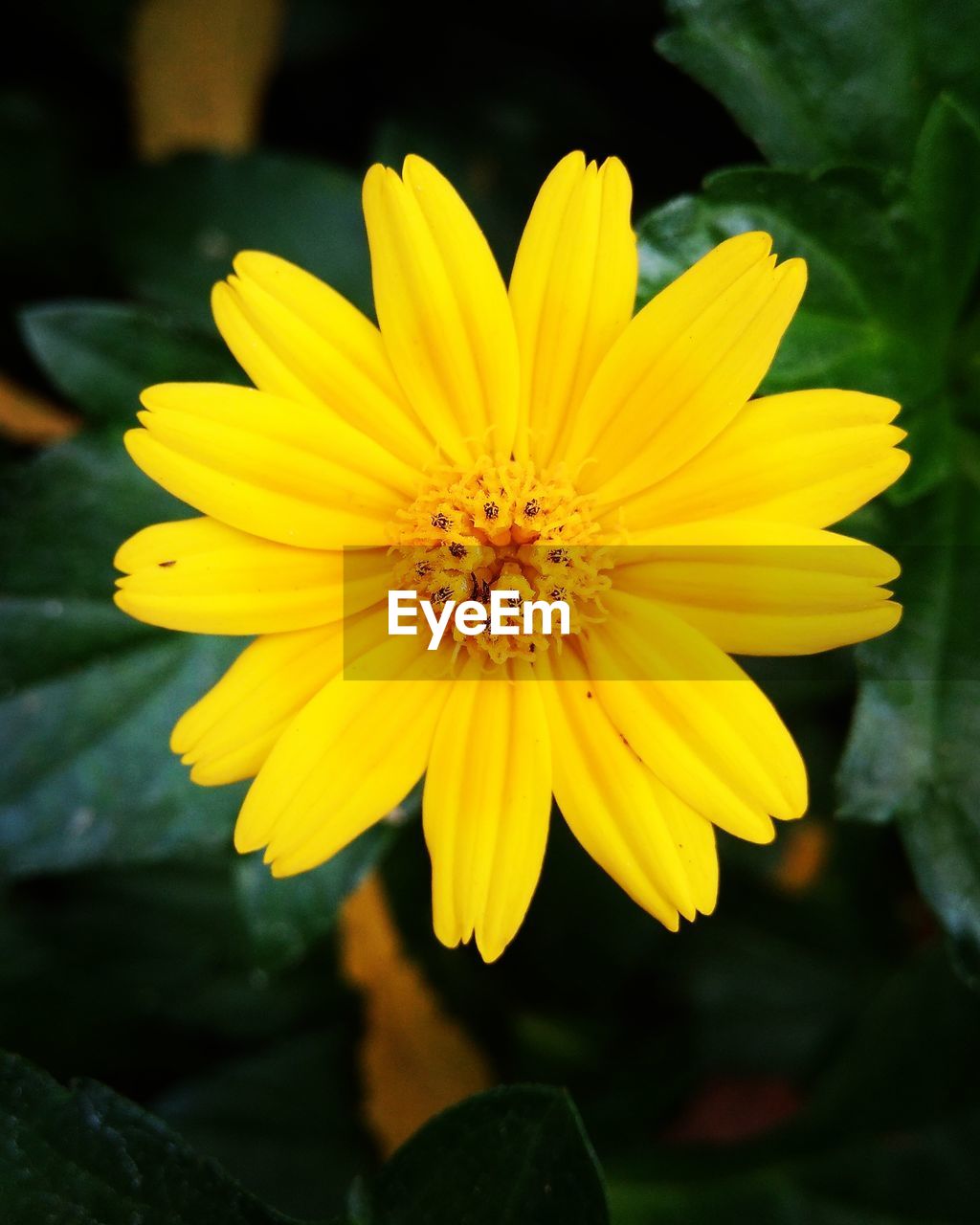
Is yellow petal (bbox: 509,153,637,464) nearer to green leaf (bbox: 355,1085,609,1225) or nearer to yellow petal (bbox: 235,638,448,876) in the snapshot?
yellow petal (bbox: 235,638,448,876)

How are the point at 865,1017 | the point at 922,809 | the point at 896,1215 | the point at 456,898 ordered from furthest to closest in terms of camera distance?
the point at 865,1017
the point at 896,1215
the point at 922,809
the point at 456,898

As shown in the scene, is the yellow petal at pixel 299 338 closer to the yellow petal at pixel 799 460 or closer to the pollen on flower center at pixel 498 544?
the pollen on flower center at pixel 498 544

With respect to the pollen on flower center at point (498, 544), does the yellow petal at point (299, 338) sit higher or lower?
higher

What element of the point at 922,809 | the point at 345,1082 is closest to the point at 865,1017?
the point at 922,809

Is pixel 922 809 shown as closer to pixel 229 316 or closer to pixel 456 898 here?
pixel 456 898

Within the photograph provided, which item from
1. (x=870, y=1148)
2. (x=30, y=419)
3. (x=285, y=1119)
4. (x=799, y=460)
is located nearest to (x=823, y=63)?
(x=799, y=460)

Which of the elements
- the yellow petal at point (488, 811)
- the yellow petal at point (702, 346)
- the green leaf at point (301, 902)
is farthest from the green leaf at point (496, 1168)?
the yellow petal at point (702, 346)

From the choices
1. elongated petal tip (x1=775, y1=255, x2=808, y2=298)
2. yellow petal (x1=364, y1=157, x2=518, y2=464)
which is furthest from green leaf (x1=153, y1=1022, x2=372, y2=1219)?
elongated petal tip (x1=775, y1=255, x2=808, y2=298)
